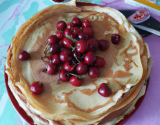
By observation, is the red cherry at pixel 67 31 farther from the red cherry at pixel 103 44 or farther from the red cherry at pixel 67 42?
the red cherry at pixel 103 44

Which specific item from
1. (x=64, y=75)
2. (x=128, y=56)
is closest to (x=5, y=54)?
(x=64, y=75)

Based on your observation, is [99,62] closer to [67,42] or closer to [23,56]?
[67,42]

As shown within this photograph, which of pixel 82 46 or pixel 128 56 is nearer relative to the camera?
pixel 82 46

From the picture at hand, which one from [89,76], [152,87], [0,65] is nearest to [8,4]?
[0,65]

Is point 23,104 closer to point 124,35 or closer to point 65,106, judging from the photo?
point 65,106

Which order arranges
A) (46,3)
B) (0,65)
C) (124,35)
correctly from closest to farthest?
(124,35) < (0,65) < (46,3)

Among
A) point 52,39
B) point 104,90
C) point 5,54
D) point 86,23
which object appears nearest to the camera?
point 104,90

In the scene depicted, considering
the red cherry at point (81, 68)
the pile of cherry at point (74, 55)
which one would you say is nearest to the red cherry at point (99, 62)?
the pile of cherry at point (74, 55)
